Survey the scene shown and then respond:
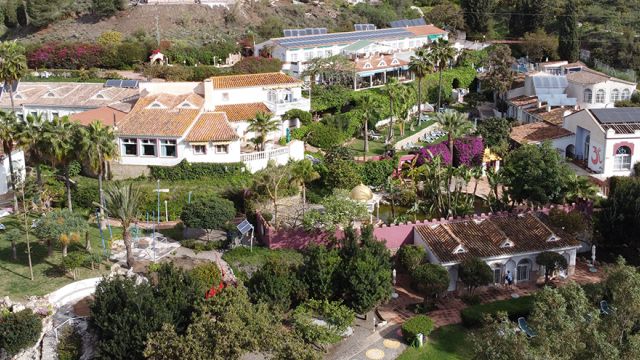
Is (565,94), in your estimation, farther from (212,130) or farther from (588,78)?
(212,130)

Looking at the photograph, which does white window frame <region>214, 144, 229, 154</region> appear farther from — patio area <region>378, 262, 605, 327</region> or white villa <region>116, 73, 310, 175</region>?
patio area <region>378, 262, 605, 327</region>

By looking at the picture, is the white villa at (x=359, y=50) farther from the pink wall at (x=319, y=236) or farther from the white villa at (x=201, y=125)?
the pink wall at (x=319, y=236)

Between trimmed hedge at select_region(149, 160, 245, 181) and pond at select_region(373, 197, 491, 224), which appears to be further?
trimmed hedge at select_region(149, 160, 245, 181)

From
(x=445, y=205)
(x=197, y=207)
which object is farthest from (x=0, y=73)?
(x=445, y=205)

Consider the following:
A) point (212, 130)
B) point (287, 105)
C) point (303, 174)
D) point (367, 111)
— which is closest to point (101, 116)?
point (212, 130)

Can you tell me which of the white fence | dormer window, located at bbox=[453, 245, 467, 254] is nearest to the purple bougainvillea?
the white fence

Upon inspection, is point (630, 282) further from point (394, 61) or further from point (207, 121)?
point (394, 61)

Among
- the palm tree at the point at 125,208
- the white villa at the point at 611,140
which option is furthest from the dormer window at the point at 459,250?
the white villa at the point at 611,140
